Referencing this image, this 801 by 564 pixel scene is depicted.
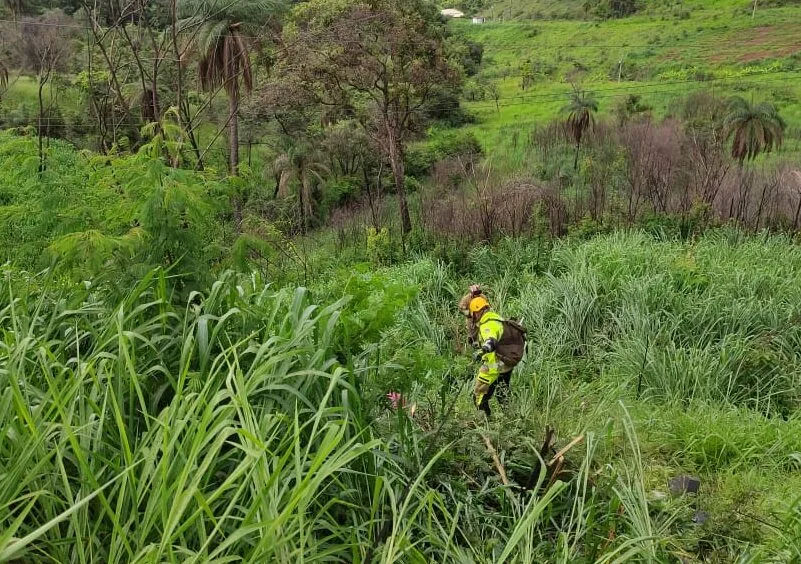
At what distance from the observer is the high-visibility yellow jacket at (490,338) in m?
4.16

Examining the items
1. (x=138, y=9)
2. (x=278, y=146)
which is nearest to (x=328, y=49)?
(x=138, y=9)

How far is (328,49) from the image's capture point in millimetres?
12406

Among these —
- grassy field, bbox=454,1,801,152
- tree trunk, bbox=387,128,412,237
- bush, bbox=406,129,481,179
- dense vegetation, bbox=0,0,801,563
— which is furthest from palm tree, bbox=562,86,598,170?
A: tree trunk, bbox=387,128,412,237

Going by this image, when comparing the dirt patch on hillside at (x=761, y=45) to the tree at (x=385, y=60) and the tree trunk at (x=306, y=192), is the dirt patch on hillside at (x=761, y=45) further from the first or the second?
the tree at (x=385, y=60)

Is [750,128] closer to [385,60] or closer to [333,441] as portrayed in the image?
[385,60]

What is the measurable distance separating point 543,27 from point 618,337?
4362cm

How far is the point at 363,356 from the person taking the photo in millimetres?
2404

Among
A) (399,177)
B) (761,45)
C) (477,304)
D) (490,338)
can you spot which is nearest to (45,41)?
(399,177)

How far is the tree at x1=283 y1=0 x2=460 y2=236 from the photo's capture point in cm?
1294

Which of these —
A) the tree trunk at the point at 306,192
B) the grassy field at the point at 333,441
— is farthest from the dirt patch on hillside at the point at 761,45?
the grassy field at the point at 333,441

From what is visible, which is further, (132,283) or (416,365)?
(132,283)

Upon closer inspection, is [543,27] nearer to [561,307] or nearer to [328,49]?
[328,49]

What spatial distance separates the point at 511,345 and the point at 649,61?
33395mm

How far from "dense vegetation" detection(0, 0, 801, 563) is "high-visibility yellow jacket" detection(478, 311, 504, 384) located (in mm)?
173
